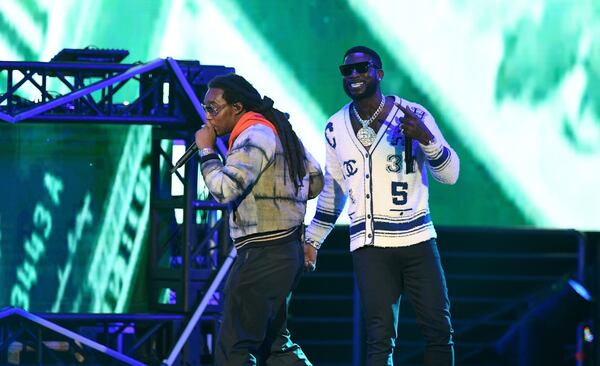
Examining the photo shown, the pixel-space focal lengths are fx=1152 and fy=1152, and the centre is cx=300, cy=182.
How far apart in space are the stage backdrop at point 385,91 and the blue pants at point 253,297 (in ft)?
8.45

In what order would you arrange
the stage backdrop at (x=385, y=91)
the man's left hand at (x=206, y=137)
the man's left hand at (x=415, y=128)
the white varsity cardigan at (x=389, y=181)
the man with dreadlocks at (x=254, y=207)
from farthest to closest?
1. the stage backdrop at (x=385, y=91)
2. the white varsity cardigan at (x=389, y=181)
3. the man's left hand at (x=415, y=128)
4. the man's left hand at (x=206, y=137)
5. the man with dreadlocks at (x=254, y=207)

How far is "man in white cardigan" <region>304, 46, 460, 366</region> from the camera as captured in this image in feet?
15.0

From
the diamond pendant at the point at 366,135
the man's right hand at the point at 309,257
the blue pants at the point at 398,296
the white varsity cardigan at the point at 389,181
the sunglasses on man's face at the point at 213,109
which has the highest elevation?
the sunglasses on man's face at the point at 213,109

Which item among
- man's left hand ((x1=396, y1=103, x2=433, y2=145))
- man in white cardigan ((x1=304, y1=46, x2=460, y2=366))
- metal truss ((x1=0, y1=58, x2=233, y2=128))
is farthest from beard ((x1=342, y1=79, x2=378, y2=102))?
metal truss ((x1=0, y1=58, x2=233, y2=128))

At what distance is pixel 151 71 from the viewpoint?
638cm

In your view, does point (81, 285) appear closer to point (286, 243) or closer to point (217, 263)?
point (217, 263)

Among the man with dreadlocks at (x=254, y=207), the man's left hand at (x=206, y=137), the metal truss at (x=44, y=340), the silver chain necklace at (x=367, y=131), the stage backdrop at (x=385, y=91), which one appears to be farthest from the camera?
the stage backdrop at (x=385, y=91)

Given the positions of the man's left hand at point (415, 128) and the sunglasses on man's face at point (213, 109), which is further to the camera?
the man's left hand at point (415, 128)

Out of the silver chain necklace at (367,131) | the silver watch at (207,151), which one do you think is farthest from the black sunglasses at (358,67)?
the silver watch at (207,151)

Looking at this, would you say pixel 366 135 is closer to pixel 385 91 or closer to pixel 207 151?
pixel 207 151

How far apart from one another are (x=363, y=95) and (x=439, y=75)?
7.84 ft

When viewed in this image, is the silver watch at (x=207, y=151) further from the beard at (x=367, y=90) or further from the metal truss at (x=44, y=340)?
the metal truss at (x=44, y=340)

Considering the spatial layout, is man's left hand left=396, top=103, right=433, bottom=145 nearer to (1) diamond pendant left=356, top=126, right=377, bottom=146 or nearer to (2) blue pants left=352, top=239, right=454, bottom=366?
(1) diamond pendant left=356, top=126, right=377, bottom=146

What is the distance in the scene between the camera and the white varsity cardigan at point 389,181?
15.1ft
